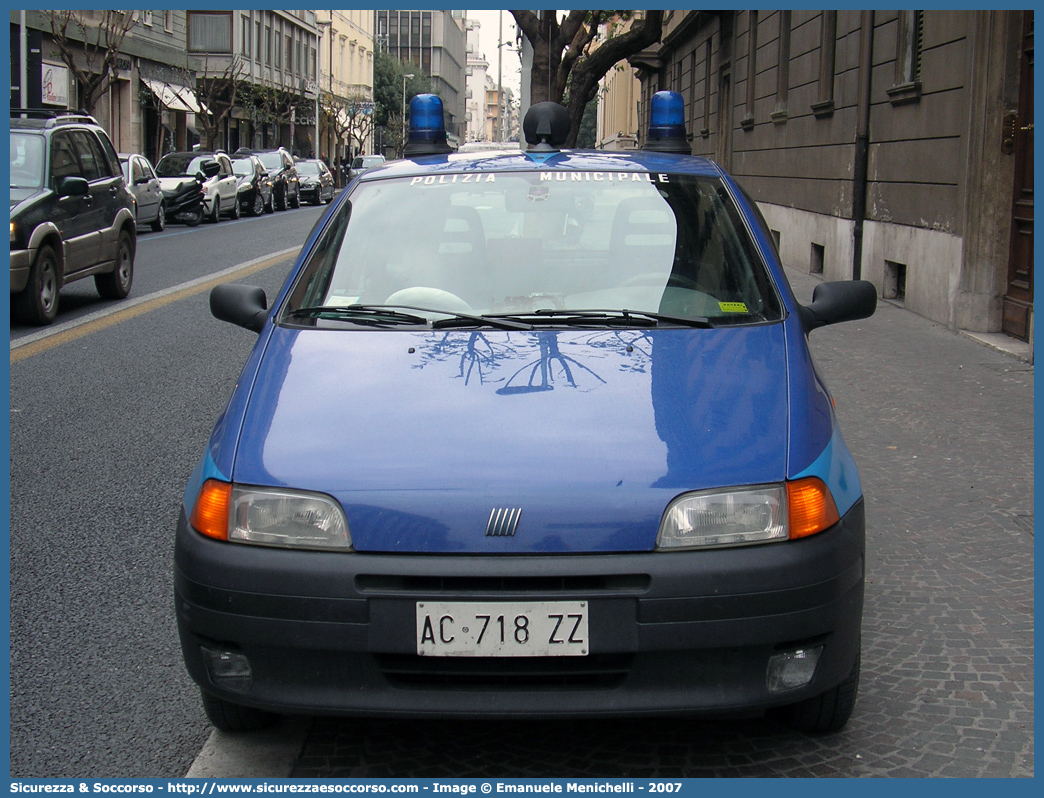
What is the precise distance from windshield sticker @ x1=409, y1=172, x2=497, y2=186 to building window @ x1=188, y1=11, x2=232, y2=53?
191 ft

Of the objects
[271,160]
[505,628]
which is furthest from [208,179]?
[505,628]

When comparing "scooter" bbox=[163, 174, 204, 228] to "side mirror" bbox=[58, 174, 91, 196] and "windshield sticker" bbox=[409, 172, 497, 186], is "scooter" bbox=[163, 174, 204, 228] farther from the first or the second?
"windshield sticker" bbox=[409, 172, 497, 186]

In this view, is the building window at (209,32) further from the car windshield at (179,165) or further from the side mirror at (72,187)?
the side mirror at (72,187)

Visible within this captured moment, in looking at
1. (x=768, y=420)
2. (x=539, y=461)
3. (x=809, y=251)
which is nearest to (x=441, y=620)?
(x=539, y=461)

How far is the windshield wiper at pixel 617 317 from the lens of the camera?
3816 mm

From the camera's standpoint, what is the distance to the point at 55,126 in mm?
12602

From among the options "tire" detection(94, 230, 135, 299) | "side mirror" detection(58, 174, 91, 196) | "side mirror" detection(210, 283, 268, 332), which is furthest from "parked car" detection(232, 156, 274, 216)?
"side mirror" detection(210, 283, 268, 332)

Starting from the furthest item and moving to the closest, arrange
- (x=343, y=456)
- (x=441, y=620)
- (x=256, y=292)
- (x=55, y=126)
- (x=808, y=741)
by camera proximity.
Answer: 1. (x=55, y=126)
2. (x=256, y=292)
3. (x=808, y=741)
4. (x=343, y=456)
5. (x=441, y=620)

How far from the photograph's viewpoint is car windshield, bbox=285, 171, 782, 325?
13.1 feet

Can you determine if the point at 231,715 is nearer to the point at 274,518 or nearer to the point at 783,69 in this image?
the point at 274,518

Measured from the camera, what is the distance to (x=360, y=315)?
3918mm

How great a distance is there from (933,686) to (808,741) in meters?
0.58

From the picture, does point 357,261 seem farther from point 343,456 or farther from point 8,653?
point 8,653

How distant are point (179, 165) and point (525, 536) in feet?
98.8
